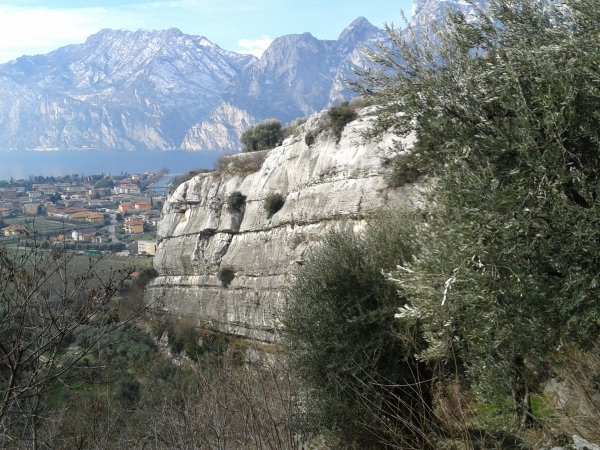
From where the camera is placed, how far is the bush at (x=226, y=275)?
1312 inches

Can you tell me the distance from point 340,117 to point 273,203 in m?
5.95

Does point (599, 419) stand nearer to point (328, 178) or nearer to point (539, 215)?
point (539, 215)

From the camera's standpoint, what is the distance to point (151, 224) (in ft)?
224

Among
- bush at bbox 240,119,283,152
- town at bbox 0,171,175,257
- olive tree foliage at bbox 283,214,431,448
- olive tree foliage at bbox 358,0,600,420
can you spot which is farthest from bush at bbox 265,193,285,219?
olive tree foliage at bbox 358,0,600,420

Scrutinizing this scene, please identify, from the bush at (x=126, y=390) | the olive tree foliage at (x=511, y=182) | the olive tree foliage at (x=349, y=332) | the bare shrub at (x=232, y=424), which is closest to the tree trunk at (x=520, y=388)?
the olive tree foliage at (x=511, y=182)

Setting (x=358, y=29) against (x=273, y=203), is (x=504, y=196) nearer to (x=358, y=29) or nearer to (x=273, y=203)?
(x=273, y=203)

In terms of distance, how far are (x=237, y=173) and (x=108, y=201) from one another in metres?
59.5

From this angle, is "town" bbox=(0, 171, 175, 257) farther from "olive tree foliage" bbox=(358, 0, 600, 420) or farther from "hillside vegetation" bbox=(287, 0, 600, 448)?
"olive tree foliage" bbox=(358, 0, 600, 420)

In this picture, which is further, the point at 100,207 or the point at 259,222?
the point at 100,207

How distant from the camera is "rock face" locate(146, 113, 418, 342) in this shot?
25.0 m

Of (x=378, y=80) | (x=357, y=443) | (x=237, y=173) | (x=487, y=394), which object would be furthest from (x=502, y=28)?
(x=237, y=173)

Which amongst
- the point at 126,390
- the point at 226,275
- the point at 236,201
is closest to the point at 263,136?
the point at 236,201

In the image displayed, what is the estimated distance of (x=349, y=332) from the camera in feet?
39.7

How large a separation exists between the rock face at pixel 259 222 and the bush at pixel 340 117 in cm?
46
